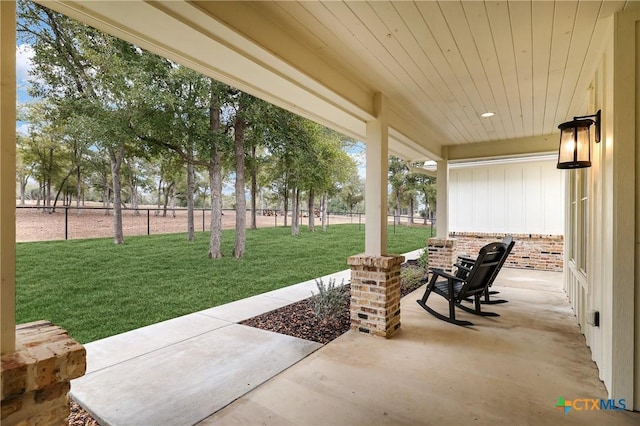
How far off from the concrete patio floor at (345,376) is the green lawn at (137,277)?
100cm

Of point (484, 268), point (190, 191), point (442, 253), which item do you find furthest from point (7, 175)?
point (190, 191)

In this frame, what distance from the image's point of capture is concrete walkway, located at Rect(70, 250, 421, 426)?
206 centimetres

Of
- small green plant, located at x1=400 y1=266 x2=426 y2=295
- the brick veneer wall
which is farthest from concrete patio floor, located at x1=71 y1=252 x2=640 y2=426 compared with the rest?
the brick veneer wall

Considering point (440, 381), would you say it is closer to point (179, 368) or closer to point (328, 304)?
point (328, 304)

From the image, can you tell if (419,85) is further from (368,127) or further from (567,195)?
(567,195)

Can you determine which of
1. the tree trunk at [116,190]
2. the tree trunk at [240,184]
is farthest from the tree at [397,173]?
the tree trunk at [116,190]

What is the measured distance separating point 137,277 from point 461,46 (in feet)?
21.6

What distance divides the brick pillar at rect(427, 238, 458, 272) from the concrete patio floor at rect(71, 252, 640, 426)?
2.57m

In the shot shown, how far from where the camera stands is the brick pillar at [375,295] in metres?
3.24

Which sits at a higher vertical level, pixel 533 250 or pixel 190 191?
pixel 190 191

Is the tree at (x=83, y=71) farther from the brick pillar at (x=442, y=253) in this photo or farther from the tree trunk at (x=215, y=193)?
the brick pillar at (x=442, y=253)

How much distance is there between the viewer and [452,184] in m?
7.78

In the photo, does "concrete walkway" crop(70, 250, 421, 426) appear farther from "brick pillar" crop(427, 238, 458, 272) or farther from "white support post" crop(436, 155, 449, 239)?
"white support post" crop(436, 155, 449, 239)

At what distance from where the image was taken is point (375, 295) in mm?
3293
